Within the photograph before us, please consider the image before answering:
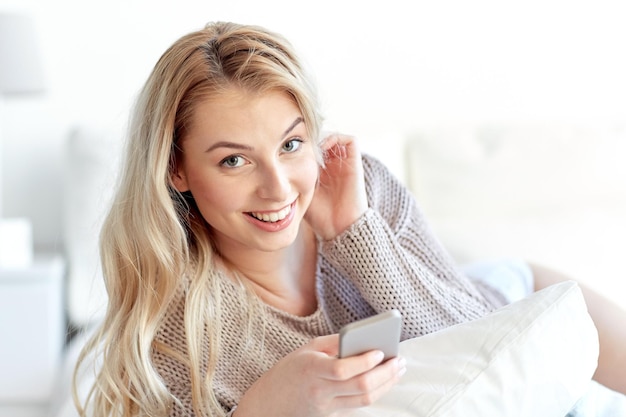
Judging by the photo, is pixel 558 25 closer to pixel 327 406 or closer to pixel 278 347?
pixel 278 347

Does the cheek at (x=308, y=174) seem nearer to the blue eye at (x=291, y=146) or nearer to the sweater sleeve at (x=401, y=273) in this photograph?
the blue eye at (x=291, y=146)

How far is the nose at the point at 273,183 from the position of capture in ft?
Result: 4.26

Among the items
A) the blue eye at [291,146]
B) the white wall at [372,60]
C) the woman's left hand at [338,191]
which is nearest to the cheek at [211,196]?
the blue eye at [291,146]

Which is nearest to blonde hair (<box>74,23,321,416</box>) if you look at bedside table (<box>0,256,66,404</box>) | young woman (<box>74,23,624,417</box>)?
young woman (<box>74,23,624,417</box>)

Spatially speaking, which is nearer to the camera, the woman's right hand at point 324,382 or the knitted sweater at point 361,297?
the woman's right hand at point 324,382

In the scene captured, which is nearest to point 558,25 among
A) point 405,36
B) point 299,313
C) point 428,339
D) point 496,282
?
point 405,36

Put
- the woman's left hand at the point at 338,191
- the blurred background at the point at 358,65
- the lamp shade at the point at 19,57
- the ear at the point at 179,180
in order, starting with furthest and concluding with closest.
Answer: the blurred background at the point at 358,65
the lamp shade at the point at 19,57
the woman's left hand at the point at 338,191
the ear at the point at 179,180

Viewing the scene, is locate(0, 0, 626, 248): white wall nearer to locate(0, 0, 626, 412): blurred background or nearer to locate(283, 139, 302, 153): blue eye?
locate(0, 0, 626, 412): blurred background

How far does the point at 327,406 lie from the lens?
1022 millimetres

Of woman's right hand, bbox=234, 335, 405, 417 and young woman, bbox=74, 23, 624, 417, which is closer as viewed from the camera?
woman's right hand, bbox=234, 335, 405, 417

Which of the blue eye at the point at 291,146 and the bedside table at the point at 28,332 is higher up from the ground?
the blue eye at the point at 291,146

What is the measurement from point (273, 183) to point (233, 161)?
74mm

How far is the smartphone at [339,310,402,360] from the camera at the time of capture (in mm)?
920

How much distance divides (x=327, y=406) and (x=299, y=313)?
21.2 inches
